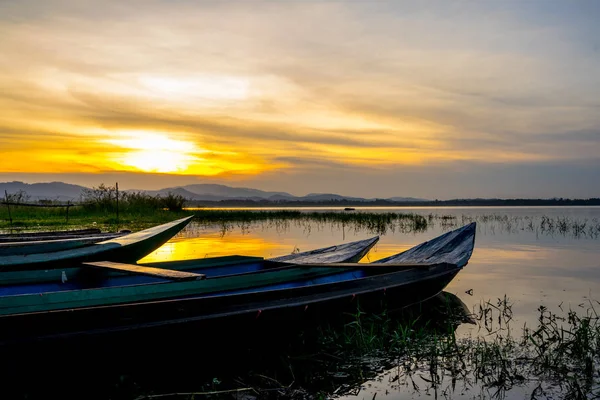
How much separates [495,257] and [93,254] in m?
11.1

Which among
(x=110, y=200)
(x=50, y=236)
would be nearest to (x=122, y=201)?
(x=110, y=200)

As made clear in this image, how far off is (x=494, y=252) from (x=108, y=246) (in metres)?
11.9

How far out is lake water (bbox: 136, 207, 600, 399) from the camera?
317 inches

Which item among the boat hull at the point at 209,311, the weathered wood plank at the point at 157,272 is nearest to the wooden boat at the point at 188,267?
the weathered wood plank at the point at 157,272

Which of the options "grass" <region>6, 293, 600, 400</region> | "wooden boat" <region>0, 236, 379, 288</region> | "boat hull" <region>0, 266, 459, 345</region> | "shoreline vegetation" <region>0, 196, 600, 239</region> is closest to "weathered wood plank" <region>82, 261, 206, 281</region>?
"wooden boat" <region>0, 236, 379, 288</region>

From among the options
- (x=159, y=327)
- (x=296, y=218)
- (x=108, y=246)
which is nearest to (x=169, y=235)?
(x=108, y=246)

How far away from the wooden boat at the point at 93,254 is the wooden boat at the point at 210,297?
2.18 feet

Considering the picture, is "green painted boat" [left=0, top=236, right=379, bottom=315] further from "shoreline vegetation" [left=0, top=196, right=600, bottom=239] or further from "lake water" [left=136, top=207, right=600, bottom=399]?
"shoreline vegetation" [left=0, top=196, right=600, bottom=239]

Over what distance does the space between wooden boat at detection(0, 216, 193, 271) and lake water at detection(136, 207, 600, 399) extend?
14.9 ft

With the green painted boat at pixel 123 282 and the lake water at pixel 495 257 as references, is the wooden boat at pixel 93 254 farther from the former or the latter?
the lake water at pixel 495 257

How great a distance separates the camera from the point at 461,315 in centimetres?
789

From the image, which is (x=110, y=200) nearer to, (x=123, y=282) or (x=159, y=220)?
(x=159, y=220)

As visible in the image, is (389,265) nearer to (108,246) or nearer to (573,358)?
(573,358)

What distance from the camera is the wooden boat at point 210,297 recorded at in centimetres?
453
